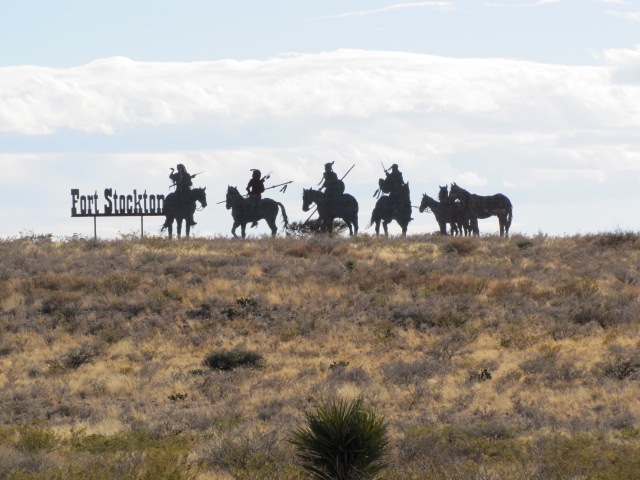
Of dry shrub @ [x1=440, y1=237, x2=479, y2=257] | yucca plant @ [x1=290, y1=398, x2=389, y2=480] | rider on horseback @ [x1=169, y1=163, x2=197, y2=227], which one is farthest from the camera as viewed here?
rider on horseback @ [x1=169, y1=163, x2=197, y2=227]

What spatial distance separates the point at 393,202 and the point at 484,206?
4.24 m

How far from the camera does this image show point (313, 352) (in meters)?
26.0

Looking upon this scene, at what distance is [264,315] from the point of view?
1168 inches

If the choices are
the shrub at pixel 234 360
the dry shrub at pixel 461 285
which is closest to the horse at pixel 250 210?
the dry shrub at pixel 461 285

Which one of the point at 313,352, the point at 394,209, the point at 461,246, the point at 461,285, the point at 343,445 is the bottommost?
the point at 313,352

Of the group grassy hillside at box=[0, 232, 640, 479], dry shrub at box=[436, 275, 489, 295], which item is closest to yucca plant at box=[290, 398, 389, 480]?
grassy hillside at box=[0, 232, 640, 479]

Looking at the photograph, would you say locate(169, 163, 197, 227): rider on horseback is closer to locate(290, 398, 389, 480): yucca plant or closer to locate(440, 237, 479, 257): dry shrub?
locate(440, 237, 479, 257): dry shrub

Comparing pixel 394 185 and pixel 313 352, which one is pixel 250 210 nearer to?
pixel 394 185

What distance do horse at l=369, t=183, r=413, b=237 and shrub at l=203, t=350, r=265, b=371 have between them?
859 inches

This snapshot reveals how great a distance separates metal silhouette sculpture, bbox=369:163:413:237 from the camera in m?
45.8

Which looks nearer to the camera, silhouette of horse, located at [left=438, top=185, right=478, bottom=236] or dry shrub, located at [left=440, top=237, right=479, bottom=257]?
dry shrub, located at [left=440, top=237, right=479, bottom=257]

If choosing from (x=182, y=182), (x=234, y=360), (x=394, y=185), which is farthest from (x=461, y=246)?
(x=234, y=360)

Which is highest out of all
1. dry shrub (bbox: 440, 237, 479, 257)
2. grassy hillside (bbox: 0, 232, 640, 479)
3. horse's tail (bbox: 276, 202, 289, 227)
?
horse's tail (bbox: 276, 202, 289, 227)

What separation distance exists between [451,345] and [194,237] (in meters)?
19.5
